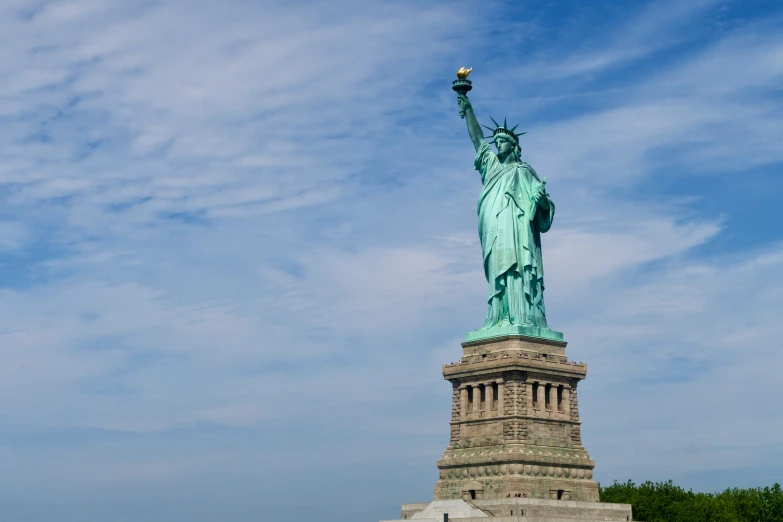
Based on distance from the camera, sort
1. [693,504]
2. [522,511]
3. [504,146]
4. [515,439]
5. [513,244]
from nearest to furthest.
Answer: [522,511] < [515,439] < [513,244] < [504,146] < [693,504]

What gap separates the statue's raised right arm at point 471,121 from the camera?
64.3 meters

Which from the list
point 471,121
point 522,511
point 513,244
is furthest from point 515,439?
point 471,121

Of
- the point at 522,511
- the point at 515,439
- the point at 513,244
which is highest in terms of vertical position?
the point at 513,244

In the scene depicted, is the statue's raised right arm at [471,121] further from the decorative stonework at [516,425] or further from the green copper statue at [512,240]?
the decorative stonework at [516,425]

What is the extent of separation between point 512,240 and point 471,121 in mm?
5888

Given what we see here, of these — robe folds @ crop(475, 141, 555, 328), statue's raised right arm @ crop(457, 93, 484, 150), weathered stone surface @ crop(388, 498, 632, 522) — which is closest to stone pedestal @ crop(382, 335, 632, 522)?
weathered stone surface @ crop(388, 498, 632, 522)

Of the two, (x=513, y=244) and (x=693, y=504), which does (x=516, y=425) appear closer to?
(x=513, y=244)

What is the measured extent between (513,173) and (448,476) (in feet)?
40.4

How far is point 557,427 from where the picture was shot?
200 feet

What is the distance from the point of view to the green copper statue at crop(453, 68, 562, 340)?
61250 millimetres

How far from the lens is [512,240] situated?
2424 inches

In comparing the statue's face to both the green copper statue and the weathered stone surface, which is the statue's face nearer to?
the green copper statue

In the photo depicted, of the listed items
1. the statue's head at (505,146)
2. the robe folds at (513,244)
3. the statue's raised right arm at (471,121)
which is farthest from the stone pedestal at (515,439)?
the statue's raised right arm at (471,121)

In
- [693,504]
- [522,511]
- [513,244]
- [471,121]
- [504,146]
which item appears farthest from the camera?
[693,504]
